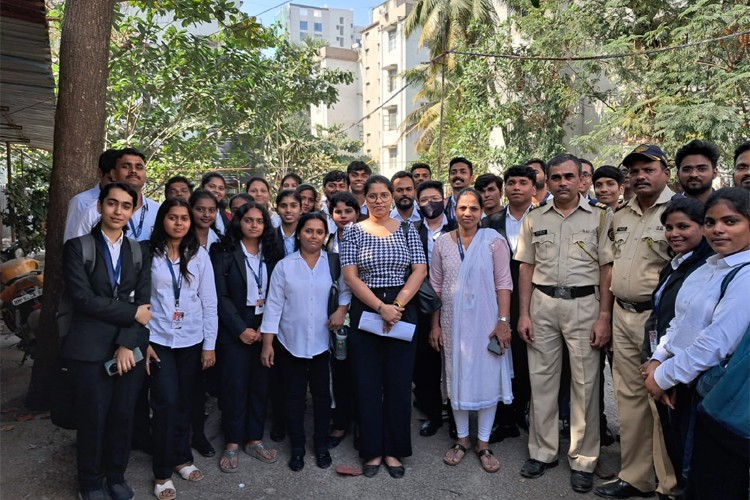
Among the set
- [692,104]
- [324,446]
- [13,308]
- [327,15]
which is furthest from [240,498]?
[327,15]

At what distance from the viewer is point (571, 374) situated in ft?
12.0

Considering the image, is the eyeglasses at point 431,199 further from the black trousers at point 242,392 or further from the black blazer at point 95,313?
the black blazer at point 95,313

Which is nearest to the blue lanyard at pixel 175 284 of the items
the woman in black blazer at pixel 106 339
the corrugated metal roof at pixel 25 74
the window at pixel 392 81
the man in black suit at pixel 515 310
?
the woman in black blazer at pixel 106 339

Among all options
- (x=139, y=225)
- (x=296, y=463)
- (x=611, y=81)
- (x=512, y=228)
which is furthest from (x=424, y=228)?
(x=611, y=81)

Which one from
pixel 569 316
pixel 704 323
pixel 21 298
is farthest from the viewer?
pixel 21 298

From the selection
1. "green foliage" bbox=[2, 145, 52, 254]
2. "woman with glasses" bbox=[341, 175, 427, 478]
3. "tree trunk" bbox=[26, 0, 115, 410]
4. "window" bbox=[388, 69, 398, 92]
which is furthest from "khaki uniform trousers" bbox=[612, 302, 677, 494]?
"window" bbox=[388, 69, 398, 92]

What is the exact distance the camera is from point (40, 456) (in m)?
3.80

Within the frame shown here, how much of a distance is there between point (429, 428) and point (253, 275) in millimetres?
1912

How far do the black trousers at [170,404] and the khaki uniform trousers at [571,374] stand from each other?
2.40 metres

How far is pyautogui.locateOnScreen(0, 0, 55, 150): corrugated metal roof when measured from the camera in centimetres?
400

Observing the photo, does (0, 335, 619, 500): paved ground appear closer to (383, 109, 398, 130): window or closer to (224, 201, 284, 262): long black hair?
(224, 201, 284, 262): long black hair

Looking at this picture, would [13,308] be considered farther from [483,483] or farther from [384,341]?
[483,483]

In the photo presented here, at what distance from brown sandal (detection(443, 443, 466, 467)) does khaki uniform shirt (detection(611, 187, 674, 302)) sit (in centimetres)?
158

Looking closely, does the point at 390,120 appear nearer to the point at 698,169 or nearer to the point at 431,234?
the point at 431,234
